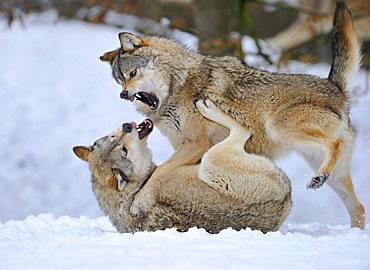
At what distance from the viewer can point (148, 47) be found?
692 centimetres

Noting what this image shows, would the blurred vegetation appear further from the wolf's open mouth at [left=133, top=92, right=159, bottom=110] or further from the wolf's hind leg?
the wolf's hind leg

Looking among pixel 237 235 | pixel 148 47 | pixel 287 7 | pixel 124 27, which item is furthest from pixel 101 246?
pixel 124 27

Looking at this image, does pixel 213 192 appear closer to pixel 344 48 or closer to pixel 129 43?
pixel 129 43

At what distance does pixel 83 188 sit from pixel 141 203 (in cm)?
665

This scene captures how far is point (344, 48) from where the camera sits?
6.78 m

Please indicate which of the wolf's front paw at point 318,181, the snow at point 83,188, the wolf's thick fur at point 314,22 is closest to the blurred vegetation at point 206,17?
the wolf's thick fur at point 314,22

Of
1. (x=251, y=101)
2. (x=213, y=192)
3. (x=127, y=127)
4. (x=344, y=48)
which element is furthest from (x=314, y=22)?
(x=213, y=192)

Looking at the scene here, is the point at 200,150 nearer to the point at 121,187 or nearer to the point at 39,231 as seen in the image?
the point at 121,187

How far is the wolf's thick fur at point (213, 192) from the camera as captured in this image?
598cm

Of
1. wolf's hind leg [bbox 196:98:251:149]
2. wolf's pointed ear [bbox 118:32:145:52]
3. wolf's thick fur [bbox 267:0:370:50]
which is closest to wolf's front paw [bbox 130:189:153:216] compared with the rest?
wolf's hind leg [bbox 196:98:251:149]

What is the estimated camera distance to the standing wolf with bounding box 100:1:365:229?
6387 millimetres

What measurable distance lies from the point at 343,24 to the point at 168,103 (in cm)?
175

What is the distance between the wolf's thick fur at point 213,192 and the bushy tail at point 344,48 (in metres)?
1.05

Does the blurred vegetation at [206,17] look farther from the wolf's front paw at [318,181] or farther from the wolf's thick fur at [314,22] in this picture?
the wolf's front paw at [318,181]
